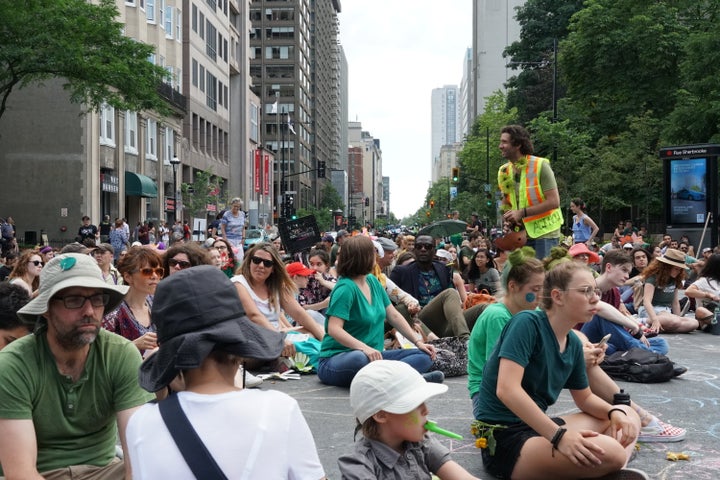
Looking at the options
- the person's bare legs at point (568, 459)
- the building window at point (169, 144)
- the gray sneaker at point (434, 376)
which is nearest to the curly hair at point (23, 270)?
the gray sneaker at point (434, 376)

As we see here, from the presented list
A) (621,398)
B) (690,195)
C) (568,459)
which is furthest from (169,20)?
(568,459)

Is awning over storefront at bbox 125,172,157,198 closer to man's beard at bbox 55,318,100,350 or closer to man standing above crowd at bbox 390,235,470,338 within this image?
man standing above crowd at bbox 390,235,470,338

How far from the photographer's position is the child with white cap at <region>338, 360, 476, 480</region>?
12.1 feet

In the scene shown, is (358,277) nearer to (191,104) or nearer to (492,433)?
(492,433)

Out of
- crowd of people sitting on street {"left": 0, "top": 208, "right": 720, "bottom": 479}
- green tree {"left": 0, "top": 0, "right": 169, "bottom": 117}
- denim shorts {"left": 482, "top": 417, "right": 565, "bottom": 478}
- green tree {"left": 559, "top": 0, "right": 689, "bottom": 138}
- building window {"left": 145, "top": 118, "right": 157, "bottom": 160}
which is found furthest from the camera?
building window {"left": 145, "top": 118, "right": 157, "bottom": 160}

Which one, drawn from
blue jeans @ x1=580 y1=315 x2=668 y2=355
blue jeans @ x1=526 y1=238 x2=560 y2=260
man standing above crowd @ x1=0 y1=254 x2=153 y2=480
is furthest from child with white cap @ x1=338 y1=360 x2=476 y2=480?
blue jeans @ x1=580 y1=315 x2=668 y2=355

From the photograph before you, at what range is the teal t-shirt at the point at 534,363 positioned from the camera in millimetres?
4762

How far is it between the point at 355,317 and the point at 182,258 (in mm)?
1646

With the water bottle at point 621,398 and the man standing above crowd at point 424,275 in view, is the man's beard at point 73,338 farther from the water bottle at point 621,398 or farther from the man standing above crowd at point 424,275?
the man standing above crowd at point 424,275

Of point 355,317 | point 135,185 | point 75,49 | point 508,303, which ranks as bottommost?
point 355,317

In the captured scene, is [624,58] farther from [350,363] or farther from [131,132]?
[350,363]

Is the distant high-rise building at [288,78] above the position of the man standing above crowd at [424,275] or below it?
above

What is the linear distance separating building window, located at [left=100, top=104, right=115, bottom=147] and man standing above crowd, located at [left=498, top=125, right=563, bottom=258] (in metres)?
36.1

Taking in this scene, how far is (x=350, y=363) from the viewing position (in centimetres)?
807
